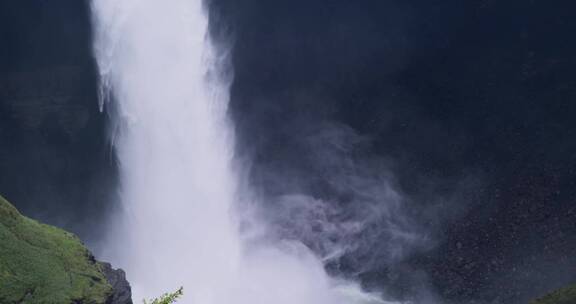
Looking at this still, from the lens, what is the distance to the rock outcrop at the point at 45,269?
19266 mm

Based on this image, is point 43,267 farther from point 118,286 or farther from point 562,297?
point 562,297

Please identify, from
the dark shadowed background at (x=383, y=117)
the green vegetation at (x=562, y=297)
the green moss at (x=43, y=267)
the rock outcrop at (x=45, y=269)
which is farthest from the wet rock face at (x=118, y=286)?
the green vegetation at (x=562, y=297)

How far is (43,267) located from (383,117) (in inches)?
782

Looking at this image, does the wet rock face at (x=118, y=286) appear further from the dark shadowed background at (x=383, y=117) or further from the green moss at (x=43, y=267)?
the dark shadowed background at (x=383, y=117)

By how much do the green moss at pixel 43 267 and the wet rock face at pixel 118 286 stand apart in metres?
0.88

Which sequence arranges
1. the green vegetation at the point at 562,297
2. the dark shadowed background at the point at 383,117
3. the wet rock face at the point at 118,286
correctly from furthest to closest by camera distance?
the dark shadowed background at the point at 383,117
the wet rock face at the point at 118,286
the green vegetation at the point at 562,297

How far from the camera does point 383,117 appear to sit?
3566 cm

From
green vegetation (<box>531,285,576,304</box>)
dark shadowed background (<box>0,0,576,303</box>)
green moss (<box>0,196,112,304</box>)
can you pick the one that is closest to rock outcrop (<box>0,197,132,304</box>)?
green moss (<box>0,196,112,304</box>)

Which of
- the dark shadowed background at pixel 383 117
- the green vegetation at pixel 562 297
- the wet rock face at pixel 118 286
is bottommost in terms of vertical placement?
the green vegetation at pixel 562 297

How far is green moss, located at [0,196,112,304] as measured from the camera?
19.2 metres

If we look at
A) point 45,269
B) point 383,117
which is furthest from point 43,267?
point 383,117

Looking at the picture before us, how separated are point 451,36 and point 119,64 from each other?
1638cm

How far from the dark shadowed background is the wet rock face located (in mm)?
11368

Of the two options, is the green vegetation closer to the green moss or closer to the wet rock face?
the wet rock face
